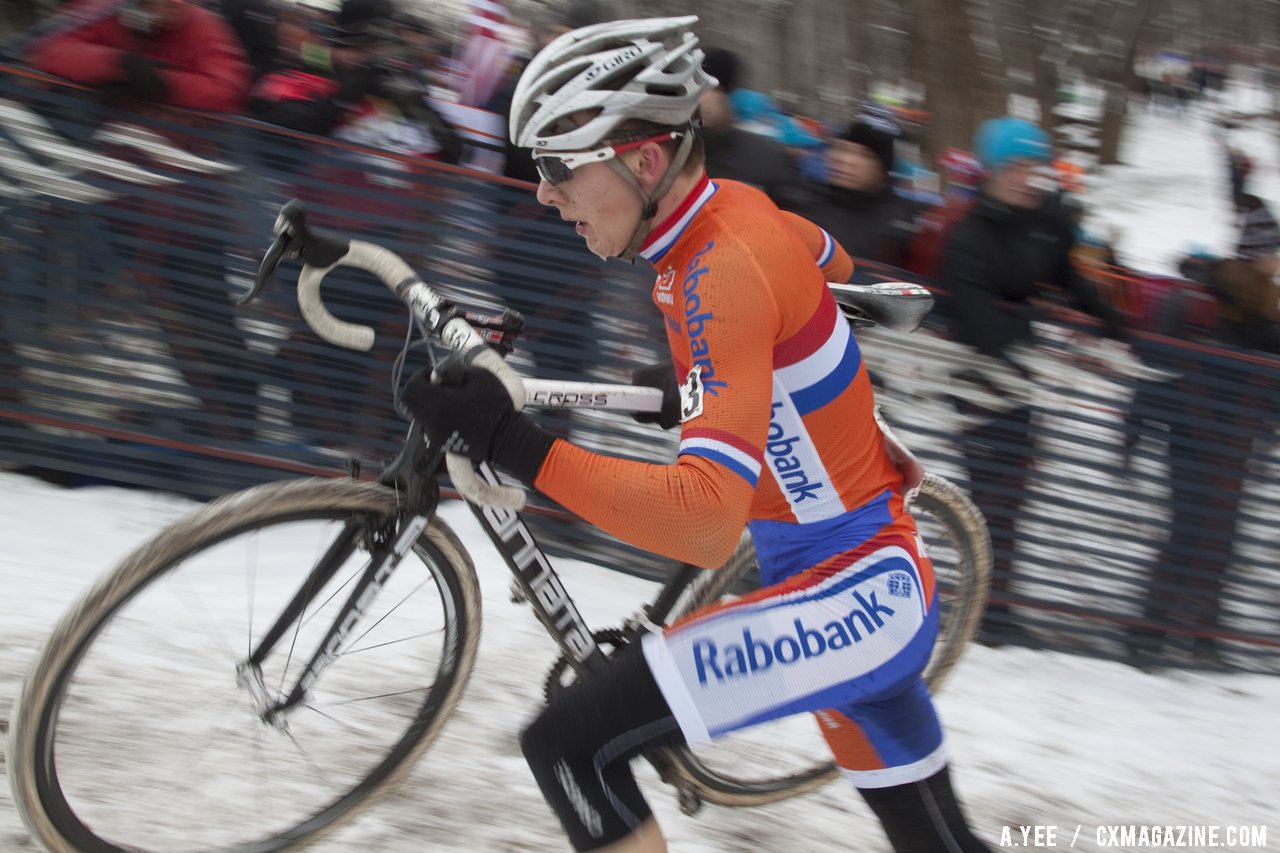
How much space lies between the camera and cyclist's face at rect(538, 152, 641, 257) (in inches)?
86.4

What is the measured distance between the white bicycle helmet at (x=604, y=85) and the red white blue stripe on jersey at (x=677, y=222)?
14 cm

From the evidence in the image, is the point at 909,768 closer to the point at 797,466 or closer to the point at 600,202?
the point at 797,466

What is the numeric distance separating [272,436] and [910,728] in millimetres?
3043

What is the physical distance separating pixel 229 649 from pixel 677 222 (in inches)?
65.6

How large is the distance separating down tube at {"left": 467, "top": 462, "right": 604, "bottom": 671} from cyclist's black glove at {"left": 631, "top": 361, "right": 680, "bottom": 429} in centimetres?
39

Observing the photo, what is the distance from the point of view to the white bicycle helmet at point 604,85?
2148 millimetres

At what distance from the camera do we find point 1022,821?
3539 mm

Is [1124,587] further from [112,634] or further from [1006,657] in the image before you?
[112,634]

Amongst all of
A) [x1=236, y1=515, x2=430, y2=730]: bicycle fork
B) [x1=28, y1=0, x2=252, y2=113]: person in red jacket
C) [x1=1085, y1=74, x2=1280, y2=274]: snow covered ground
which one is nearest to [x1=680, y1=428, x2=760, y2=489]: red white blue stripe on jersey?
[x1=236, y1=515, x2=430, y2=730]: bicycle fork

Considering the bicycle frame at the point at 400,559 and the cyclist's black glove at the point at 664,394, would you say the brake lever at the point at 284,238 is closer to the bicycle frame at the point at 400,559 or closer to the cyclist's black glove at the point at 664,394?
the bicycle frame at the point at 400,559

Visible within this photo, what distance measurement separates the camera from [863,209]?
15.7ft

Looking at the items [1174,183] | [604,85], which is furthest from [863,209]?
[1174,183]

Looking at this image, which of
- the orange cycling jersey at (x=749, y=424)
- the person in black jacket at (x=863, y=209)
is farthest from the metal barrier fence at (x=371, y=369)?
the orange cycling jersey at (x=749, y=424)

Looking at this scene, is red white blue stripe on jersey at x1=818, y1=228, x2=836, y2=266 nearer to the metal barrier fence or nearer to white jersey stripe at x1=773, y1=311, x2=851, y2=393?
white jersey stripe at x1=773, y1=311, x2=851, y2=393
